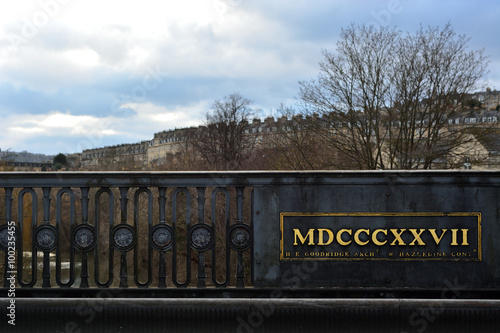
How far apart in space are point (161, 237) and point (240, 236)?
0.74 m

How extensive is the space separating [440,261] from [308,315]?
1.35 metres

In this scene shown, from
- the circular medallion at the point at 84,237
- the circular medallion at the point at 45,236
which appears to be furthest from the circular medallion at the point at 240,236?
the circular medallion at the point at 45,236

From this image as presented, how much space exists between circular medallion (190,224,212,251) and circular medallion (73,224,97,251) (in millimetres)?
928

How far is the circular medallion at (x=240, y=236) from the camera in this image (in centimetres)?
514

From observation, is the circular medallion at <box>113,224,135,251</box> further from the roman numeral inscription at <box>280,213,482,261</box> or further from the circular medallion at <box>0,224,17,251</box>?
the roman numeral inscription at <box>280,213,482,261</box>

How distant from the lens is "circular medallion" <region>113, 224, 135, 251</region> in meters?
5.11

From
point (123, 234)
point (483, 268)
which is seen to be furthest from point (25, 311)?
point (483, 268)

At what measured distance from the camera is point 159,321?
194 inches

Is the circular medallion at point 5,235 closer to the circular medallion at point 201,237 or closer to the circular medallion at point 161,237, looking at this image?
the circular medallion at point 161,237

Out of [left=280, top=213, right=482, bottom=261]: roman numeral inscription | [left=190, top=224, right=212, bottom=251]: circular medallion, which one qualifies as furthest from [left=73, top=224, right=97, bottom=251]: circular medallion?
[left=280, top=213, right=482, bottom=261]: roman numeral inscription

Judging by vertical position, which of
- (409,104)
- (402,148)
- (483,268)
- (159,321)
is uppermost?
(409,104)

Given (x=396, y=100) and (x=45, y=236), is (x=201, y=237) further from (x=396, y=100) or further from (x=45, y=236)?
(x=396, y=100)

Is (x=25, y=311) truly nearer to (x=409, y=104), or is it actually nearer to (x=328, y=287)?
(x=328, y=287)

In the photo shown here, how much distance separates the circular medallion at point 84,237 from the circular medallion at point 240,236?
4.23 ft
